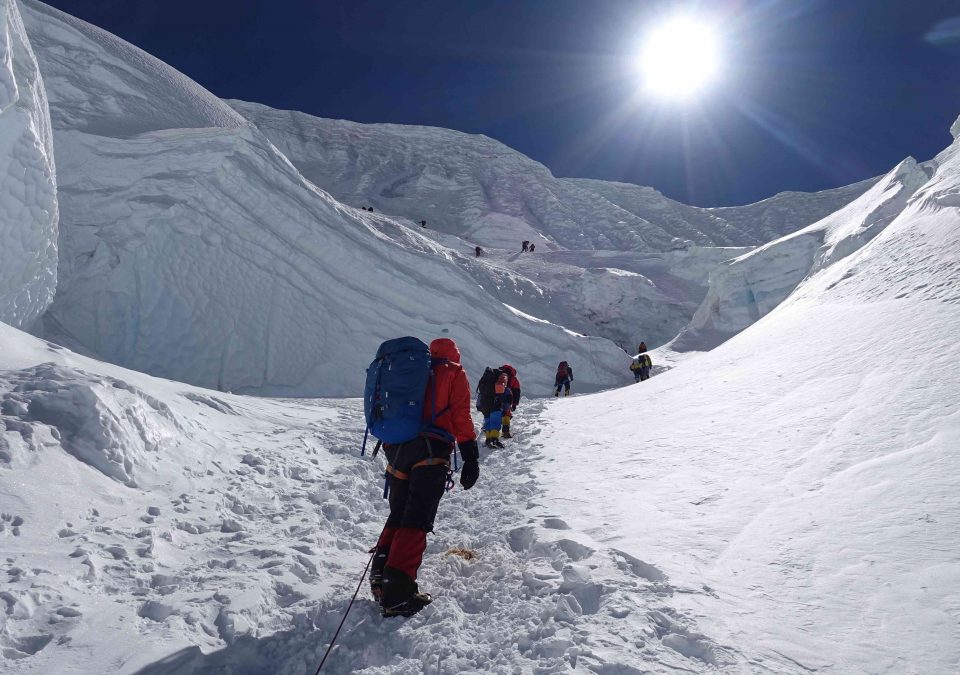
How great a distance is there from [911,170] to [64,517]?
2134 cm

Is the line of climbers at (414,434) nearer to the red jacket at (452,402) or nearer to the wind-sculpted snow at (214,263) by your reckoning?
the red jacket at (452,402)

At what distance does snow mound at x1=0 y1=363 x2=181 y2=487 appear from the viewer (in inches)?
149

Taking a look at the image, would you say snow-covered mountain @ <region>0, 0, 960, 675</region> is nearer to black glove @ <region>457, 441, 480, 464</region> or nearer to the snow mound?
the snow mound

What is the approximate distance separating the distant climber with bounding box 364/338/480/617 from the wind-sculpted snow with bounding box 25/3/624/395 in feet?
39.9

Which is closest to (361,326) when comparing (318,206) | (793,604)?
(318,206)

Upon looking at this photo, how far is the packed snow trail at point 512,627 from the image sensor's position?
2385 mm

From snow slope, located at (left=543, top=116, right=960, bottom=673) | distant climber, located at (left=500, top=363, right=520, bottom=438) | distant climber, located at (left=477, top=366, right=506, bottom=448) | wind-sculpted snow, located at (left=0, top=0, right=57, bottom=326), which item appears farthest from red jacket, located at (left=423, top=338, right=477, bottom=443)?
wind-sculpted snow, located at (left=0, top=0, right=57, bottom=326)

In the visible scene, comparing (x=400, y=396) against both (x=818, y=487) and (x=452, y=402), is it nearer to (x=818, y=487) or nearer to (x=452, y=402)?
(x=452, y=402)

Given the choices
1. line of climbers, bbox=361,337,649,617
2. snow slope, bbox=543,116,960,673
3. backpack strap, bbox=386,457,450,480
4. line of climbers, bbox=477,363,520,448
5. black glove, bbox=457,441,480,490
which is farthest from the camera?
line of climbers, bbox=477,363,520,448

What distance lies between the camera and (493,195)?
2608 inches

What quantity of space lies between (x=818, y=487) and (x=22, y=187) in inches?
443

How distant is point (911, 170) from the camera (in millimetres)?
16266

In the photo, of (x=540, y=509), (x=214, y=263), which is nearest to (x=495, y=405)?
(x=540, y=509)

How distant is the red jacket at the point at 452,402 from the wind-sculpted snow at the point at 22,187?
8.82 metres
